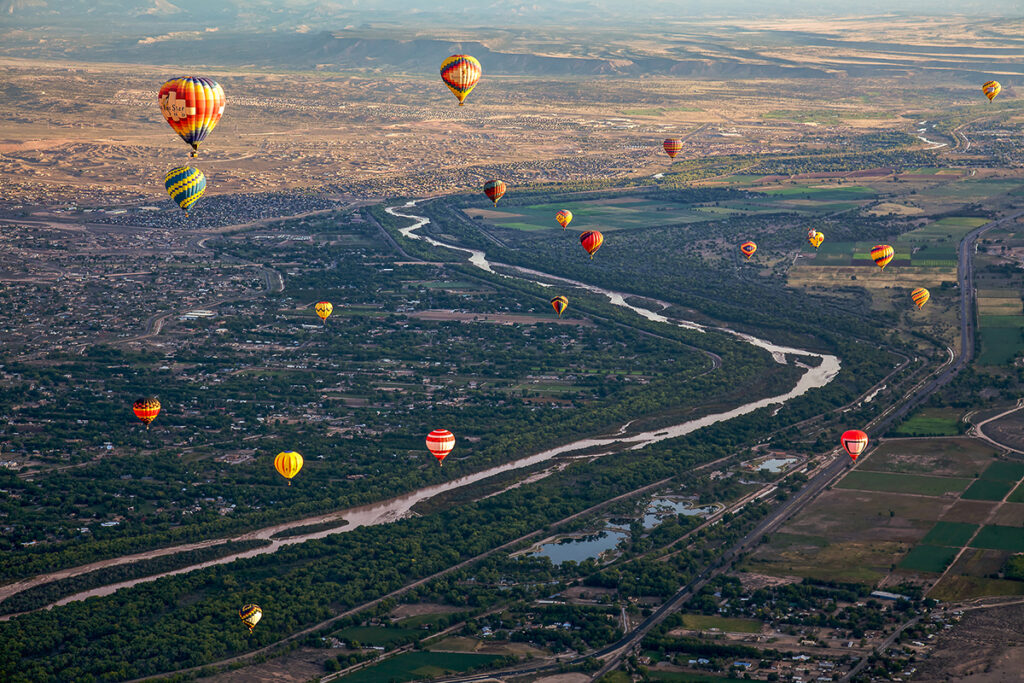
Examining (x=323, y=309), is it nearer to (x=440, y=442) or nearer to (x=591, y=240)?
(x=591, y=240)

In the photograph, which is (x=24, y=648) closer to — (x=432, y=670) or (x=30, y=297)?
(x=432, y=670)

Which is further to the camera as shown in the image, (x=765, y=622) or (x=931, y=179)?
(x=931, y=179)

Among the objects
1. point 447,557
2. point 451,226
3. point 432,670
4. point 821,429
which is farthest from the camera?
point 451,226

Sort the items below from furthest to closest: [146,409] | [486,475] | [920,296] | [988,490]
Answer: [920,296] < [146,409] < [486,475] < [988,490]

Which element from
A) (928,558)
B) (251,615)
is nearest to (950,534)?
(928,558)

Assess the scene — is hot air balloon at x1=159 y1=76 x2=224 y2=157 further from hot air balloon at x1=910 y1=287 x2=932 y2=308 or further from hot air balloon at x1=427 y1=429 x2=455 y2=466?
hot air balloon at x1=910 y1=287 x2=932 y2=308

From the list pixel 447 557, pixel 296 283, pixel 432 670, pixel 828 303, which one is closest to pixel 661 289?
pixel 828 303

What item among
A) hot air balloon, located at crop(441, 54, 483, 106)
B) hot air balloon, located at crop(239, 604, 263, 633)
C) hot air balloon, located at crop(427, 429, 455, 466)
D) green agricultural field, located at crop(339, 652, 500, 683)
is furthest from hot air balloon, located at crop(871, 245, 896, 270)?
hot air balloon, located at crop(239, 604, 263, 633)
